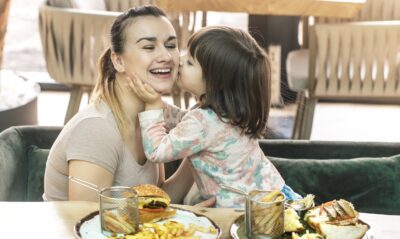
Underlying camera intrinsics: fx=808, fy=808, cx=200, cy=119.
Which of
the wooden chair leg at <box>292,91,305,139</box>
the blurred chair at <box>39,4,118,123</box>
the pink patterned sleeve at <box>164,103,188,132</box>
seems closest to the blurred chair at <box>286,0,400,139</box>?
the wooden chair leg at <box>292,91,305,139</box>

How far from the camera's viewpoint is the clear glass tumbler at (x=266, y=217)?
1738 millimetres

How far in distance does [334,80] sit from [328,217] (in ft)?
7.41

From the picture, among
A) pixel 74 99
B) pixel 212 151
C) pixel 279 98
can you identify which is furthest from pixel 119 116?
pixel 279 98

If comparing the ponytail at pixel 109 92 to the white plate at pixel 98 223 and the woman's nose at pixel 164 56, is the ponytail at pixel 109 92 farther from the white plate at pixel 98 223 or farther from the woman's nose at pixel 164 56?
the white plate at pixel 98 223

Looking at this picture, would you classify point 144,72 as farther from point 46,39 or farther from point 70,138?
point 46,39

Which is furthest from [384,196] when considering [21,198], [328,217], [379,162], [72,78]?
[72,78]

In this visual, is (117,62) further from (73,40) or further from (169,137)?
(73,40)

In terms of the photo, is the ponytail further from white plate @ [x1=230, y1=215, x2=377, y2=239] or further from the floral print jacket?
white plate @ [x1=230, y1=215, x2=377, y2=239]

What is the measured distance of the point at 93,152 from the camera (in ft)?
7.28

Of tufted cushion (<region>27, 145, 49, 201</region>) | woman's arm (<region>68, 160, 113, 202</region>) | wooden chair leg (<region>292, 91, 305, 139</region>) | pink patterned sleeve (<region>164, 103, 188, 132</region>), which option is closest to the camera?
woman's arm (<region>68, 160, 113, 202</region>)

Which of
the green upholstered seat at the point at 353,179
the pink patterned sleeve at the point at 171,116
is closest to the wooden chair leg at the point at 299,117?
the green upholstered seat at the point at 353,179

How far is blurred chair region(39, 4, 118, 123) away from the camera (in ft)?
12.9

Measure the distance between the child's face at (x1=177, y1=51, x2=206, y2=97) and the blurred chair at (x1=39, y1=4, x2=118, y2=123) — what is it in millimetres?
1636

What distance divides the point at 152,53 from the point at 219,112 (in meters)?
0.26
